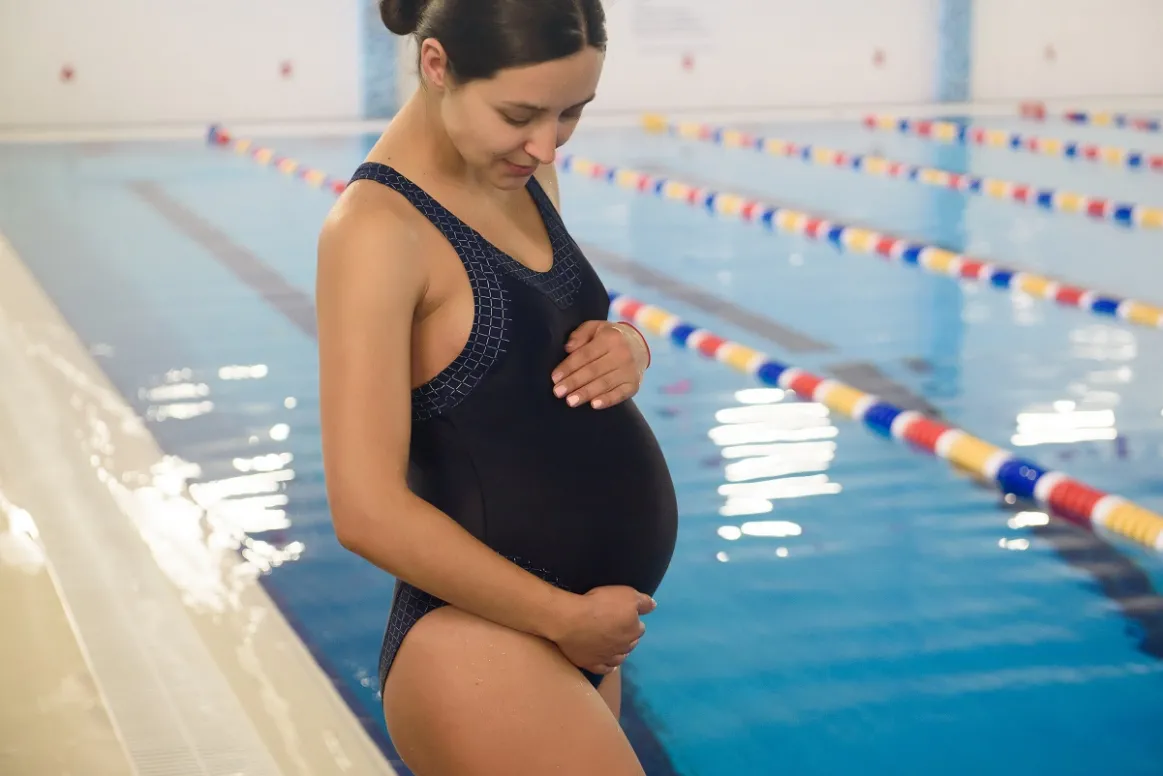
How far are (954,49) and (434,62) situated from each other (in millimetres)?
12711

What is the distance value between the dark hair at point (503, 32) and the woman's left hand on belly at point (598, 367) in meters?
0.33

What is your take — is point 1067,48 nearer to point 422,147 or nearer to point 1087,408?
point 1087,408

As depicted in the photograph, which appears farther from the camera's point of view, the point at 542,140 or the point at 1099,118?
the point at 1099,118

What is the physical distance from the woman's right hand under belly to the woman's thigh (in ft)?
0.09

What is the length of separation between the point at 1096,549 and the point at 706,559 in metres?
0.92

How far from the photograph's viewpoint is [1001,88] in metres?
13.5

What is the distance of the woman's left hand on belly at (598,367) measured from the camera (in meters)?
1.59

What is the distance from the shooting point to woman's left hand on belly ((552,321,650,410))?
5.22 feet

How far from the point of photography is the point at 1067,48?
1370 centimetres

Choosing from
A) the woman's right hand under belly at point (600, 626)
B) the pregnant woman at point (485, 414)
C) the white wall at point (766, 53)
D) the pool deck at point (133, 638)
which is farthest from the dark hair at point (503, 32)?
the white wall at point (766, 53)

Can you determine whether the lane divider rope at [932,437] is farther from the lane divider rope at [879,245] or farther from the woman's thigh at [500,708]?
the woman's thigh at [500,708]

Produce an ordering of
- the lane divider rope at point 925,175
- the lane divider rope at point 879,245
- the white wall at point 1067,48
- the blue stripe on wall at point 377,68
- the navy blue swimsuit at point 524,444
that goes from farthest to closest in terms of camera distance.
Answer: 1. the white wall at point 1067,48
2. the blue stripe on wall at point 377,68
3. the lane divider rope at point 925,175
4. the lane divider rope at point 879,245
5. the navy blue swimsuit at point 524,444

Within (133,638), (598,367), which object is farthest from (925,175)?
(598,367)

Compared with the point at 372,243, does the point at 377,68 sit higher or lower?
lower
